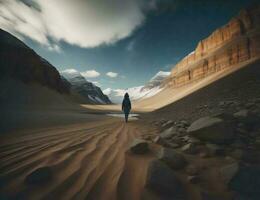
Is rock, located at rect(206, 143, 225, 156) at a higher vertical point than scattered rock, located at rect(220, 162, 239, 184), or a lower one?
→ higher

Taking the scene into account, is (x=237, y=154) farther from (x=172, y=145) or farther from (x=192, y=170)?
(x=172, y=145)

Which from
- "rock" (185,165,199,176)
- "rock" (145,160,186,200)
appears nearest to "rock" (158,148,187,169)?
"rock" (185,165,199,176)

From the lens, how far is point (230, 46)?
55.0 meters

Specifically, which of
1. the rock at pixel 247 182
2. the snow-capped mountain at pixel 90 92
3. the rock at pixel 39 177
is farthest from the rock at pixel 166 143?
the snow-capped mountain at pixel 90 92

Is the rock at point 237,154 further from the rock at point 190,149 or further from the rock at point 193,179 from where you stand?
the rock at point 193,179

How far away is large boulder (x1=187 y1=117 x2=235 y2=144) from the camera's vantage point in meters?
2.86

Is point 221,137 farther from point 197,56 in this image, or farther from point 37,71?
point 197,56

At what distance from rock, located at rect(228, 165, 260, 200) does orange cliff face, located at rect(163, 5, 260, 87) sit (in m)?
54.9

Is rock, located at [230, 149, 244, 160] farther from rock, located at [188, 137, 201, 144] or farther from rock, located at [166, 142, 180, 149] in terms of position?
rock, located at [166, 142, 180, 149]

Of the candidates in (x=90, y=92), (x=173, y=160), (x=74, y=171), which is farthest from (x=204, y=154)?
(x=90, y=92)

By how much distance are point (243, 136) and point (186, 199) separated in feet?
7.44

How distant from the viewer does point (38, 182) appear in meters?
1.88

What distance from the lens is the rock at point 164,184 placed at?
1.71m

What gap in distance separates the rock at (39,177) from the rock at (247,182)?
2.51 m
